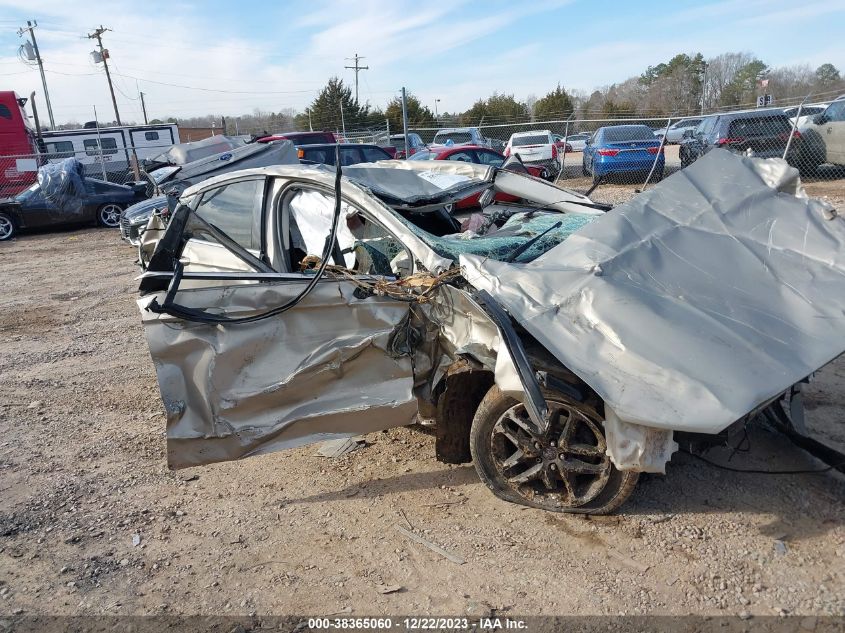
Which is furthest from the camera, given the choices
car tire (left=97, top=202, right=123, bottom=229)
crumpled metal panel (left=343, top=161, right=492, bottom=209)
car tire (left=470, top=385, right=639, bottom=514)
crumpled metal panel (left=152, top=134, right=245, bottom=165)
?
car tire (left=97, top=202, right=123, bottom=229)

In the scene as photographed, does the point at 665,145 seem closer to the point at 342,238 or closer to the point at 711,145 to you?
A: the point at 711,145

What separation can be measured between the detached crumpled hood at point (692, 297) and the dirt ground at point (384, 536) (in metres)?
0.84

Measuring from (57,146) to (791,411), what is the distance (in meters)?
28.1

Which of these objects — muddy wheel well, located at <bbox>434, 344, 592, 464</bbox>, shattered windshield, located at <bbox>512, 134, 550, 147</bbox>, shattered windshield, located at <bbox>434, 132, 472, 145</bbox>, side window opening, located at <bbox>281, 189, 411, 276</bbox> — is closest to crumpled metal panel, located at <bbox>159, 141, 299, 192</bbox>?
side window opening, located at <bbox>281, 189, 411, 276</bbox>

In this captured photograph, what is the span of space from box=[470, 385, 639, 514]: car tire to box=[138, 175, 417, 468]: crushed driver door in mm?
435

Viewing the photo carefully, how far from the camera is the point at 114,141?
25266 mm

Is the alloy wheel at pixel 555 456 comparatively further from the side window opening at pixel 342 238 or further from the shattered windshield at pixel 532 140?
the shattered windshield at pixel 532 140

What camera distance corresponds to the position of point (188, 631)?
2.57 m

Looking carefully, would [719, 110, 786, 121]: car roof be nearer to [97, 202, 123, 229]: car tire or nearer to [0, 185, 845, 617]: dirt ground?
[0, 185, 845, 617]: dirt ground

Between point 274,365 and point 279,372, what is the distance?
4cm

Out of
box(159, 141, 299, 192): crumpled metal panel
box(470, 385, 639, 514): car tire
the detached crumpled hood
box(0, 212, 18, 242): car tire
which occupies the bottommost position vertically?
box(470, 385, 639, 514): car tire


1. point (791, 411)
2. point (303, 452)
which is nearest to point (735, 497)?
point (791, 411)

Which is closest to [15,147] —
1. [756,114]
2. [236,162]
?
[236,162]

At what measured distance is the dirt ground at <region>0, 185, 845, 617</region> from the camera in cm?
267
